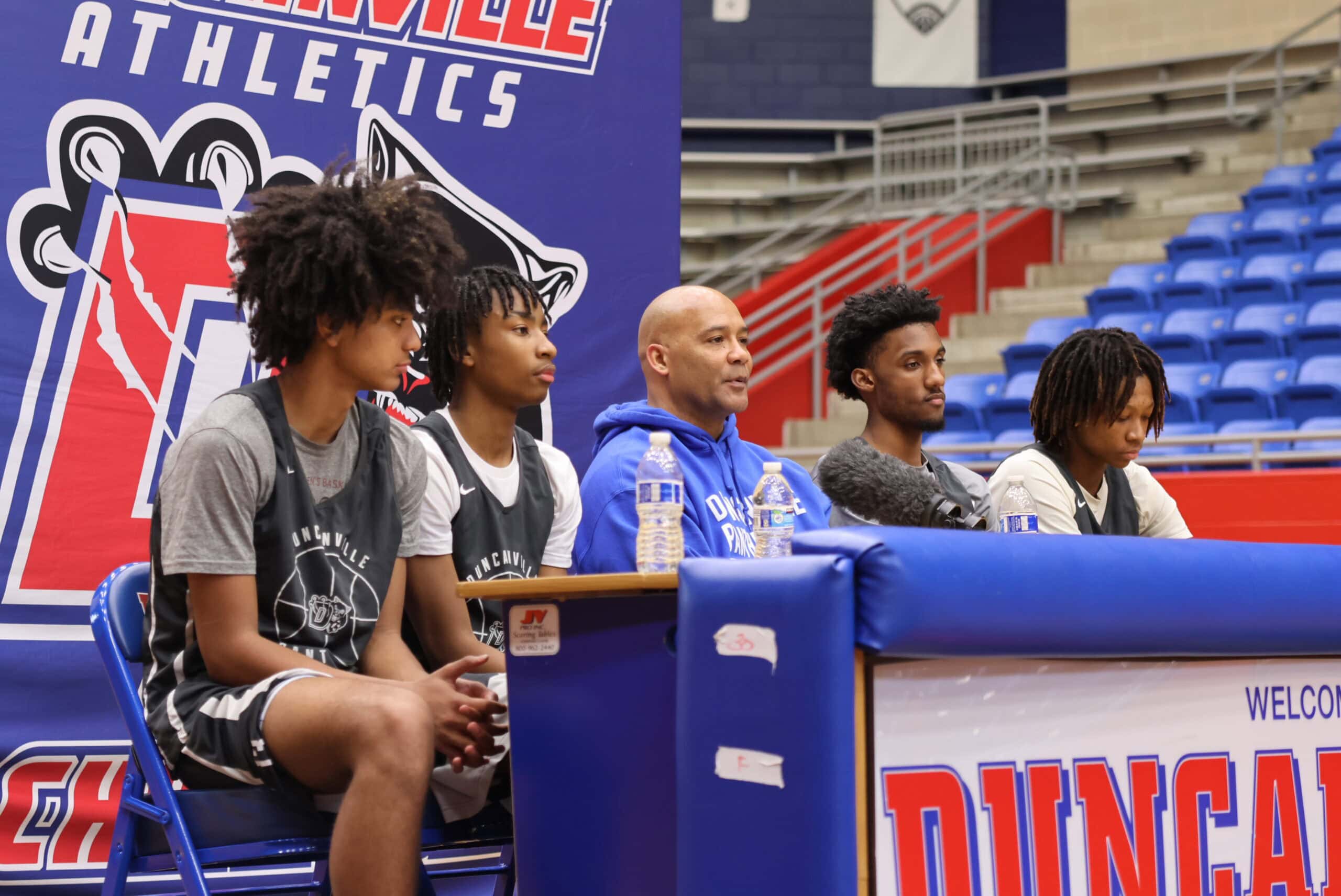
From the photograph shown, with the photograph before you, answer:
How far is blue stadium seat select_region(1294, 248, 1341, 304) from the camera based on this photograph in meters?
7.69

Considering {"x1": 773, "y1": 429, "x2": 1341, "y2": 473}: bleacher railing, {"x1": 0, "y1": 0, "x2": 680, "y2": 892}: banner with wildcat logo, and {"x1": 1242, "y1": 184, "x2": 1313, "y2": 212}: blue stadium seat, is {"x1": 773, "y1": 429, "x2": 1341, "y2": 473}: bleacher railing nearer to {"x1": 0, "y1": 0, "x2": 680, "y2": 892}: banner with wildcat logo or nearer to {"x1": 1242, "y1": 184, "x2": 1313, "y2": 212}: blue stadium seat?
{"x1": 0, "y1": 0, "x2": 680, "y2": 892}: banner with wildcat logo

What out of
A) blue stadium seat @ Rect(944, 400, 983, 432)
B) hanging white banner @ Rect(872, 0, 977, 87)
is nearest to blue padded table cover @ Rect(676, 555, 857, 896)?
blue stadium seat @ Rect(944, 400, 983, 432)

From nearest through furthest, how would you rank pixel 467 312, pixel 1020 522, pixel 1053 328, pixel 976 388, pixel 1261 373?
1. pixel 1020 522
2. pixel 467 312
3. pixel 1261 373
4. pixel 976 388
5. pixel 1053 328

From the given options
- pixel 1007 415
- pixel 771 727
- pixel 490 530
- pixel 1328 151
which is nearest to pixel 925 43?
pixel 1328 151

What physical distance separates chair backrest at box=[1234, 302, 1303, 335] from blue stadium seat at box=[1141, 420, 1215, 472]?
2.49 feet

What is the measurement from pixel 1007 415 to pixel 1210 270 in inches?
71.3

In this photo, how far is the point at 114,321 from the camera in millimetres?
3332

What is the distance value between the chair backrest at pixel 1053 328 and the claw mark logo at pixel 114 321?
228 inches

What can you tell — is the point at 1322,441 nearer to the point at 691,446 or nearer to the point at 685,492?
the point at 691,446

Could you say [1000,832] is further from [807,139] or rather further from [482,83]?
[807,139]

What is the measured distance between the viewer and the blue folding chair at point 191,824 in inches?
85.5

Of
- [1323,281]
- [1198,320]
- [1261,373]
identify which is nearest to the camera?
[1261,373]

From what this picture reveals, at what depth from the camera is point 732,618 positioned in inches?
73.3

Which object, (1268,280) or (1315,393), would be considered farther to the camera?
(1268,280)
